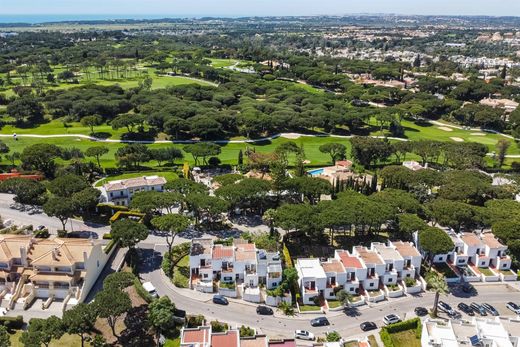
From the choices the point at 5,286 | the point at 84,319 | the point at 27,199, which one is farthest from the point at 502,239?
the point at 27,199

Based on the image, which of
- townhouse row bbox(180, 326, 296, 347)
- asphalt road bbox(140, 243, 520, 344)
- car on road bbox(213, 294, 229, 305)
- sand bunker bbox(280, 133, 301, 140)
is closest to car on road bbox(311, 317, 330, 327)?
asphalt road bbox(140, 243, 520, 344)

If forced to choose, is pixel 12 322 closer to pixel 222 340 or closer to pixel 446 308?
pixel 222 340

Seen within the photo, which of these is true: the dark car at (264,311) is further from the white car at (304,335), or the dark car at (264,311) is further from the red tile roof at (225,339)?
the red tile roof at (225,339)

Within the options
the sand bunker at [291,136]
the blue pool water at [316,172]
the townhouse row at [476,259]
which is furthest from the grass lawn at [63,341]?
the sand bunker at [291,136]

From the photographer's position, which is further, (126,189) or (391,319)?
(126,189)

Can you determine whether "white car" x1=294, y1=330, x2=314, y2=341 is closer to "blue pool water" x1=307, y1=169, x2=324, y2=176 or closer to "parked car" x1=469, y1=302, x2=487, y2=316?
"parked car" x1=469, y1=302, x2=487, y2=316

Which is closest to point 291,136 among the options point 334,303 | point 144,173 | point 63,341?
point 144,173

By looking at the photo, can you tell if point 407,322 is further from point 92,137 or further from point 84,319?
point 92,137
